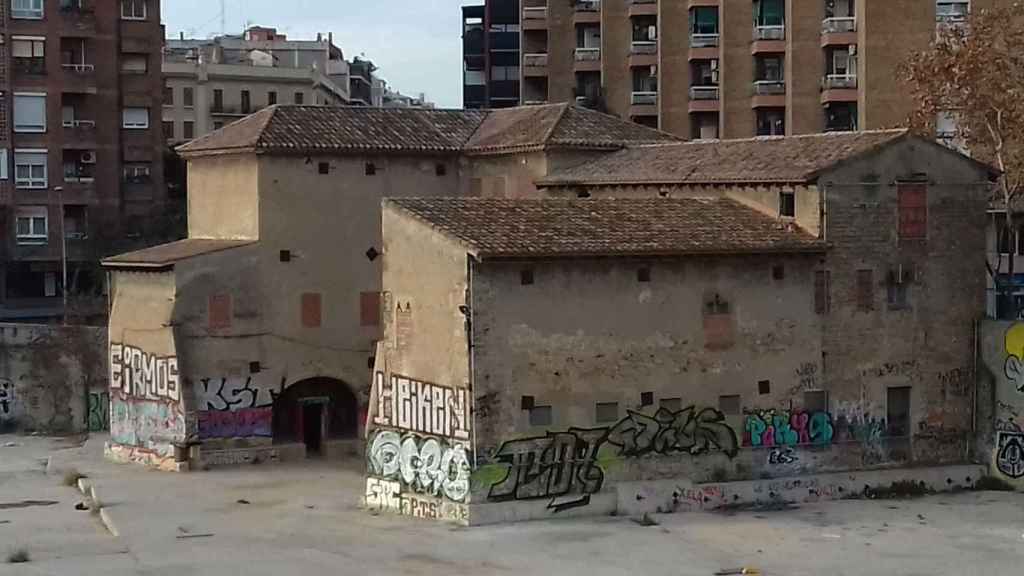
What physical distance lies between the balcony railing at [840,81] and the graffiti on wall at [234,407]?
84.8 ft

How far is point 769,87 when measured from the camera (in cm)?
6100

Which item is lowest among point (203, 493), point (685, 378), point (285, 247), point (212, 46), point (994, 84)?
point (203, 493)

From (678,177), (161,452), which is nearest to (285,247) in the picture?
(161,452)

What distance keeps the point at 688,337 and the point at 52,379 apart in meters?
25.2

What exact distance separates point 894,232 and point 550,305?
8.39 m

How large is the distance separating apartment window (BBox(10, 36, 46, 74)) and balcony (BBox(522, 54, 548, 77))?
19.8 m

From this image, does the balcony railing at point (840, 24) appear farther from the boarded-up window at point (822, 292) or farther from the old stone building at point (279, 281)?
the boarded-up window at point (822, 292)

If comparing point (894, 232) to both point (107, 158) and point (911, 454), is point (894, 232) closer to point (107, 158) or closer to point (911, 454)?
point (911, 454)

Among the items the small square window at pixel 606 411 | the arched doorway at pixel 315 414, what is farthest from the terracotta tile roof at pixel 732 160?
the arched doorway at pixel 315 414

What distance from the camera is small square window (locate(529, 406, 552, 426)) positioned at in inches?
1268

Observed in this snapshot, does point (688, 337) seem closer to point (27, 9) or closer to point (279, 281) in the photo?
point (279, 281)

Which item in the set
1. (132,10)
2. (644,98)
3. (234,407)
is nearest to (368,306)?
(234,407)

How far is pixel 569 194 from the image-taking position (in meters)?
42.0

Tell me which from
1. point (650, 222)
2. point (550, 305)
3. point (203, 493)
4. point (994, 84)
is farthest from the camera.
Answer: point (994, 84)
